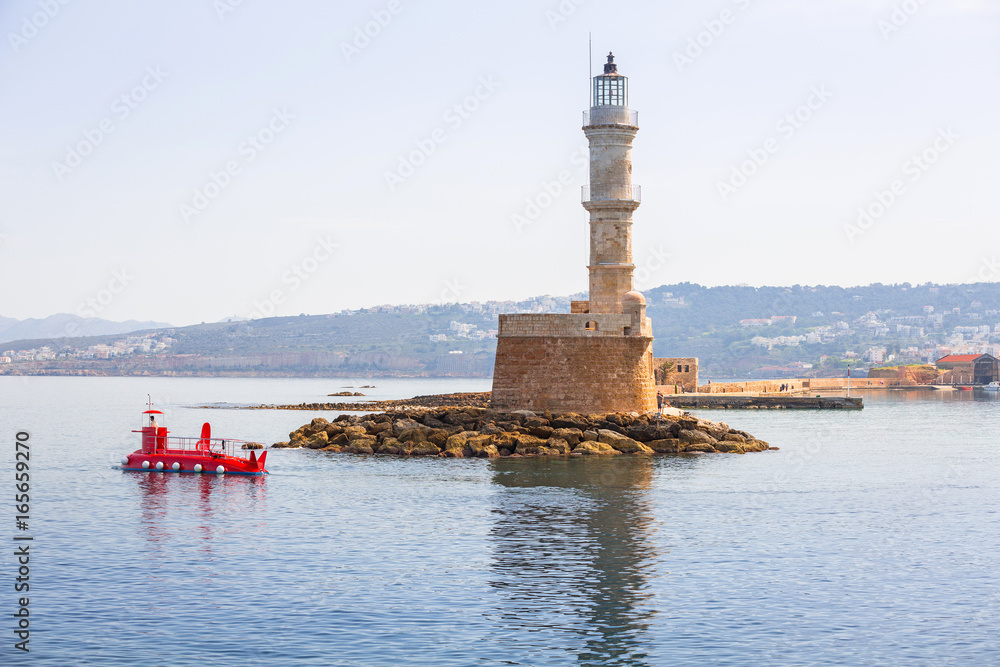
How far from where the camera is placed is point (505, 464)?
33781mm

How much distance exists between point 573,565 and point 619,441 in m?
17.1

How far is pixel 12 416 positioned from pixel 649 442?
176 feet

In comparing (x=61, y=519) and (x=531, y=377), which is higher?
(x=531, y=377)

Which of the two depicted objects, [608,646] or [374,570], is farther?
[374,570]

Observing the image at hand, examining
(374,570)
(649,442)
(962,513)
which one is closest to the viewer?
(374,570)

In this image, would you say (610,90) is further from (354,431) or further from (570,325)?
(354,431)

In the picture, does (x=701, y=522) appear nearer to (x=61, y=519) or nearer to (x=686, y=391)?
(x=61, y=519)

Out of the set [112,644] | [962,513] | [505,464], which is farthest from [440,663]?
[505,464]

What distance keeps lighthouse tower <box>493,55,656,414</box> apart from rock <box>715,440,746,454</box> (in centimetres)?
303

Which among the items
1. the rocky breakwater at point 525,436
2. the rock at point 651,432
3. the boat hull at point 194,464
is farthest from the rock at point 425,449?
the rock at point 651,432

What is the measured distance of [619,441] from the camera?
36094 mm

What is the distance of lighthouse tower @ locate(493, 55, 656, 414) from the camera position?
38156mm

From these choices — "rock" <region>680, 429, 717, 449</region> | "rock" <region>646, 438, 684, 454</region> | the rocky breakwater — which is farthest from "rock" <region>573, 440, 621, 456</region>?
"rock" <region>680, 429, 717, 449</region>

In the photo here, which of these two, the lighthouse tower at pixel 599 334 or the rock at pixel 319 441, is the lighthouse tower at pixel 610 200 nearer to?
the lighthouse tower at pixel 599 334
